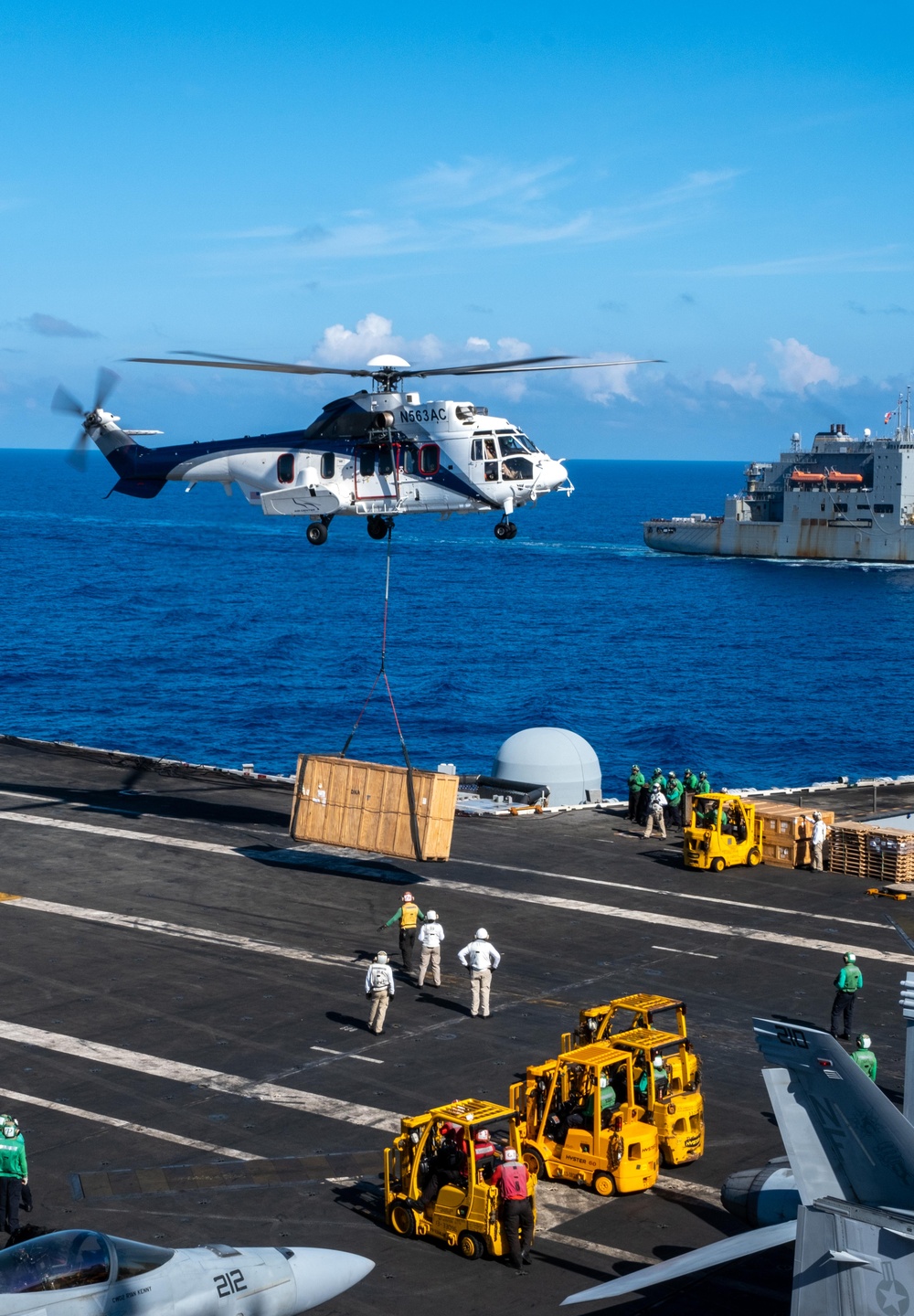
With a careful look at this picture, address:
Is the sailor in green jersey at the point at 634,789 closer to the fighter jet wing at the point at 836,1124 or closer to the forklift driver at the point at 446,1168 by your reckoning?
the forklift driver at the point at 446,1168

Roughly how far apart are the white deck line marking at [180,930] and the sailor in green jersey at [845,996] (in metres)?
9.52

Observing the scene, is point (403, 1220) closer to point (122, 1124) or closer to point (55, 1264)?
point (122, 1124)

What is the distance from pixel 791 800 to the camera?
143 feet

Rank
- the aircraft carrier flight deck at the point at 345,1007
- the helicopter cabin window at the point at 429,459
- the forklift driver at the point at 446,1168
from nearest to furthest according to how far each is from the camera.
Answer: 1. the forklift driver at the point at 446,1168
2. the aircraft carrier flight deck at the point at 345,1007
3. the helicopter cabin window at the point at 429,459

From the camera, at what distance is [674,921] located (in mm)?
31828

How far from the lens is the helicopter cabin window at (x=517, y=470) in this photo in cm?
3550

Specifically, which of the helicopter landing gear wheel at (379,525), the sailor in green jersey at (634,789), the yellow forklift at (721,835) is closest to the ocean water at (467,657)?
the sailor in green jersey at (634,789)

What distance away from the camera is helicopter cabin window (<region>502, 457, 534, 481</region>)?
116 feet

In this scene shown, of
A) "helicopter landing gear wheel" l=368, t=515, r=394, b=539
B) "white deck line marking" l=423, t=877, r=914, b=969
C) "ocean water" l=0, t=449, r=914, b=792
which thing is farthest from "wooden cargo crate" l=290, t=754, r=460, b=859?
"ocean water" l=0, t=449, r=914, b=792

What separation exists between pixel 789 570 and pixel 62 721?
90.9 metres

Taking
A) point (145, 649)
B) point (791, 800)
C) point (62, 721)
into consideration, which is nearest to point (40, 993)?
point (791, 800)

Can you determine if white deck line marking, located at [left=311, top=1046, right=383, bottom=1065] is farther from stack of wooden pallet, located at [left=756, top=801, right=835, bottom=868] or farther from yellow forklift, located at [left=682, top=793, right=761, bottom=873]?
stack of wooden pallet, located at [left=756, top=801, right=835, bottom=868]

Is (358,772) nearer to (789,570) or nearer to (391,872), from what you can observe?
(391,872)

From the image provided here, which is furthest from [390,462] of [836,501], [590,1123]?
[836,501]
